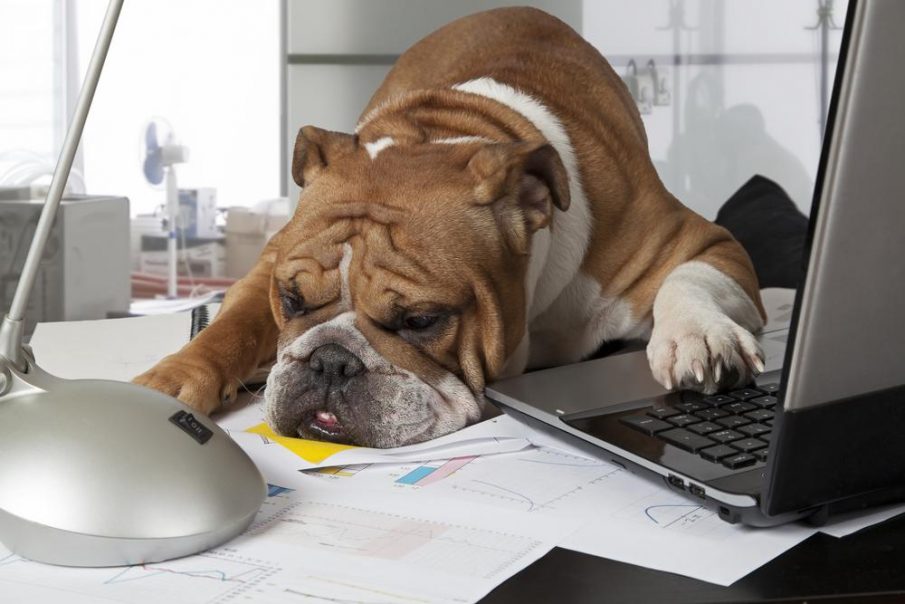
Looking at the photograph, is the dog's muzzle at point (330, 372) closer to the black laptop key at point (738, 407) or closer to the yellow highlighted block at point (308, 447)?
the yellow highlighted block at point (308, 447)

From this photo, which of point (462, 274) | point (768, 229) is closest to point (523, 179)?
point (462, 274)

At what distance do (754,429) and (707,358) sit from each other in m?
0.17

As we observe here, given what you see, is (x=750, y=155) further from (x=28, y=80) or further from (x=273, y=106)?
(x=28, y=80)

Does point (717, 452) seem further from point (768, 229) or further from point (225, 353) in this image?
point (768, 229)

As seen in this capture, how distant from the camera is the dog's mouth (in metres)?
1.14

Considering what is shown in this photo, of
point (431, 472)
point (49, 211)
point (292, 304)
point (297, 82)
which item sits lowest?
point (431, 472)

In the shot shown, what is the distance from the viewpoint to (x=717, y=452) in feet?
2.98

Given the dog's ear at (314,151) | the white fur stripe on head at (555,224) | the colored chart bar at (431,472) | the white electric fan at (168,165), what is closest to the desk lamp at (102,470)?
the colored chart bar at (431,472)

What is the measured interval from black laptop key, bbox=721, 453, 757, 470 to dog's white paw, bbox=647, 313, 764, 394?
23 cm

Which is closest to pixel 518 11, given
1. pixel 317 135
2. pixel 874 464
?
pixel 317 135

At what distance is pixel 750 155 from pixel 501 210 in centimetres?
267

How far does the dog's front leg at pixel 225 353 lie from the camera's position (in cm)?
121

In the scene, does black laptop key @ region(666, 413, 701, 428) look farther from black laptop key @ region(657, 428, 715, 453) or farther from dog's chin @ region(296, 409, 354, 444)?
dog's chin @ region(296, 409, 354, 444)

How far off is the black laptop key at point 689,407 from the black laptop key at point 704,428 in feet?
0.15
